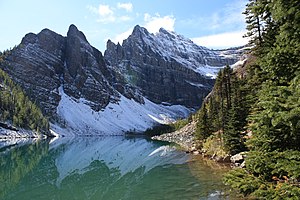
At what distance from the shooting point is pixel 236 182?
11.6 m

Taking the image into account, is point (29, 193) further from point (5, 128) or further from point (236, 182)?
point (5, 128)

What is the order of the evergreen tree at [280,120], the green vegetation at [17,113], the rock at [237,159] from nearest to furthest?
the evergreen tree at [280,120] → the rock at [237,159] → the green vegetation at [17,113]

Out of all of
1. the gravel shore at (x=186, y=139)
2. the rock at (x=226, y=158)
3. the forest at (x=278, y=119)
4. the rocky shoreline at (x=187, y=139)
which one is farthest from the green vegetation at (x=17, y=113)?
the forest at (x=278, y=119)

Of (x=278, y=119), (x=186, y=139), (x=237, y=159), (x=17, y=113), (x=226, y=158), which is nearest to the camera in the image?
→ (x=278, y=119)

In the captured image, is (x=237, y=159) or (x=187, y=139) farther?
(x=187, y=139)

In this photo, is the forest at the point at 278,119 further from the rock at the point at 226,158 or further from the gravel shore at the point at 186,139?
the gravel shore at the point at 186,139

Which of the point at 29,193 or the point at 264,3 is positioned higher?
the point at 264,3

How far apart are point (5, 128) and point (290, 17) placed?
178 metres

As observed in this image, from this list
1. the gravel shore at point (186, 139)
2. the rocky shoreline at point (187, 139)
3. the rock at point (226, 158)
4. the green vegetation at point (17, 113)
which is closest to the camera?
the rock at point (226, 158)

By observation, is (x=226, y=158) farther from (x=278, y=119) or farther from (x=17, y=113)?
(x=17, y=113)

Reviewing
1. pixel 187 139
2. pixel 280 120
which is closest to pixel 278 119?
pixel 280 120

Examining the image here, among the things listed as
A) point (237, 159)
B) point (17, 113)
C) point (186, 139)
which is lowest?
point (186, 139)

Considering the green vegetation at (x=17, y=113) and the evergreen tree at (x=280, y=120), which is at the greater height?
the green vegetation at (x=17, y=113)

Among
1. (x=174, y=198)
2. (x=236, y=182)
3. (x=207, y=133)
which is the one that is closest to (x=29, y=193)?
(x=174, y=198)
